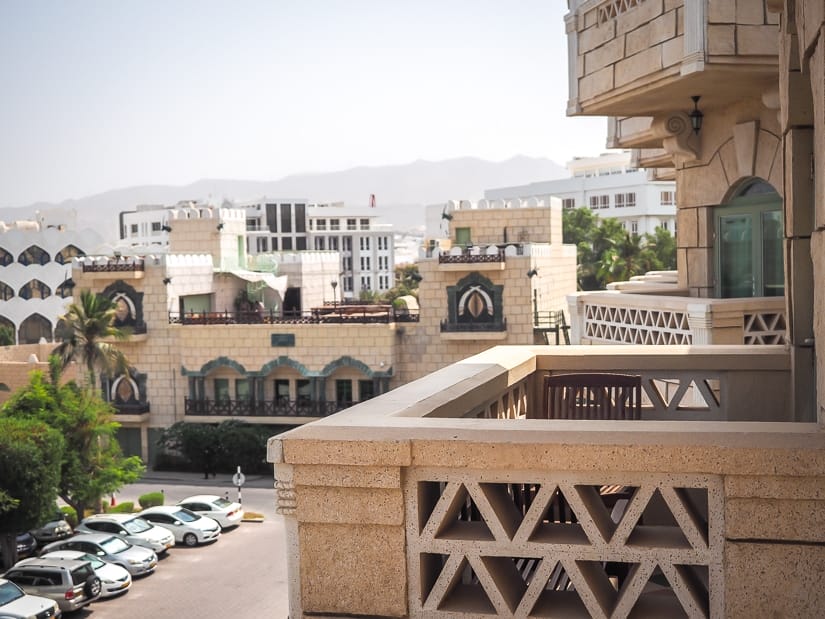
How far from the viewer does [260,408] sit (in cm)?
4597

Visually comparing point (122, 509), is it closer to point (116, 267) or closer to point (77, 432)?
point (77, 432)

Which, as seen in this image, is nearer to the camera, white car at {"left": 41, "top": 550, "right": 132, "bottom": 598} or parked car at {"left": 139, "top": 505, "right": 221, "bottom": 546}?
white car at {"left": 41, "top": 550, "right": 132, "bottom": 598}

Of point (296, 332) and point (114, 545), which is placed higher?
point (296, 332)

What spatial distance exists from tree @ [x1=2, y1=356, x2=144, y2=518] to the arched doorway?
22734 mm

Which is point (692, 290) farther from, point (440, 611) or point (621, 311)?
point (440, 611)

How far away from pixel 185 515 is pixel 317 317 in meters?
14.0

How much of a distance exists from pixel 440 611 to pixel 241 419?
42.7m

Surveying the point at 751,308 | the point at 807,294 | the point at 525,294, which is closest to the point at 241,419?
the point at 525,294

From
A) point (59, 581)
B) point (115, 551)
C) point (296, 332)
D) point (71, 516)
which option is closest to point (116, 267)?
point (296, 332)

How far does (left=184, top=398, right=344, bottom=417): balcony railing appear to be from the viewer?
149 ft

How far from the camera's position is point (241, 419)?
1812 inches

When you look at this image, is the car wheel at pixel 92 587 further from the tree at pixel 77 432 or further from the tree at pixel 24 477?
the tree at pixel 77 432

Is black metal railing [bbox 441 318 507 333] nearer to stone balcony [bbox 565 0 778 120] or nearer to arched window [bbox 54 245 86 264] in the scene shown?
stone balcony [bbox 565 0 778 120]

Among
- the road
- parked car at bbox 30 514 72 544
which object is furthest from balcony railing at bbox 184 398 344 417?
parked car at bbox 30 514 72 544
